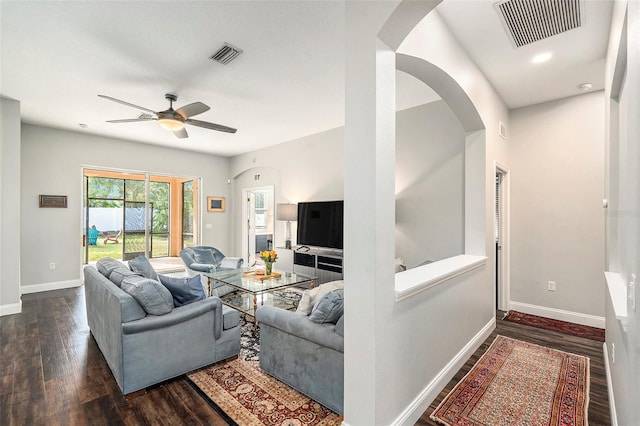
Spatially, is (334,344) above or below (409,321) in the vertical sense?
below

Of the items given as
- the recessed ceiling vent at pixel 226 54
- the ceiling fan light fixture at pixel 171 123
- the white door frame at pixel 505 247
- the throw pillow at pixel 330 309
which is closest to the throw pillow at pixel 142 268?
the ceiling fan light fixture at pixel 171 123

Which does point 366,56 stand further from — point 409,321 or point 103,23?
point 103,23

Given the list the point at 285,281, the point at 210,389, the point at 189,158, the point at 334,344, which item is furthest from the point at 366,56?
the point at 189,158

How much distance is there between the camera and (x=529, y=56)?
9.89 feet

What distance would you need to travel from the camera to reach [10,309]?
13.3ft

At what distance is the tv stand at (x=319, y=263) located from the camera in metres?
5.06

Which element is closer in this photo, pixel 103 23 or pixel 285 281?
pixel 103 23

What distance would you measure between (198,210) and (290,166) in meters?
2.82

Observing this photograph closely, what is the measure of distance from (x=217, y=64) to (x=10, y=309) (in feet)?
14.3

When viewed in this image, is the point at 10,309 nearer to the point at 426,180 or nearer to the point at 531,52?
the point at 426,180

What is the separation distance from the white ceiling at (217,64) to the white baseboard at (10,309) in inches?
111

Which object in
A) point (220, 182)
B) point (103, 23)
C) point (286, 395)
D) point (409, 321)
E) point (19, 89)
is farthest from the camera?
point (220, 182)

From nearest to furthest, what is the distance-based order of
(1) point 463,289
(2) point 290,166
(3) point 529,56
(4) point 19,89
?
1. (1) point 463,289
2. (3) point 529,56
3. (4) point 19,89
4. (2) point 290,166

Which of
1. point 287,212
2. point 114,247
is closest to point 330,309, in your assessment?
point 287,212
